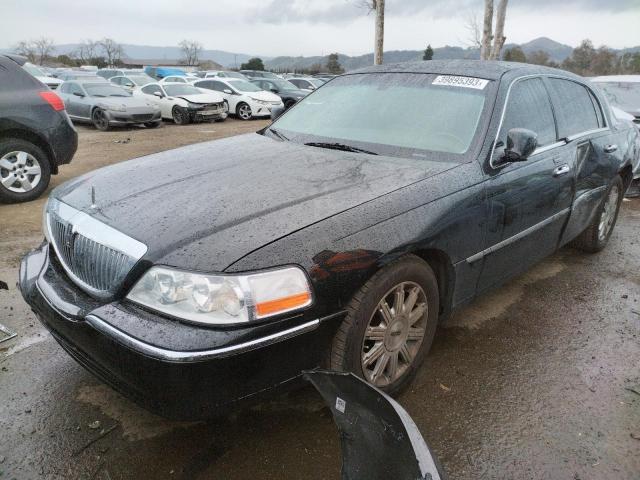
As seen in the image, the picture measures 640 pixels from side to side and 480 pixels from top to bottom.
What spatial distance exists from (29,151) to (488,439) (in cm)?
584

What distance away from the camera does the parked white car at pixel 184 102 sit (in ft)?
50.4

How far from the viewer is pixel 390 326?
2.31 meters

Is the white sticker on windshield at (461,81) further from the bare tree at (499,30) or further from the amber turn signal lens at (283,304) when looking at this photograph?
the bare tree at (499,30)

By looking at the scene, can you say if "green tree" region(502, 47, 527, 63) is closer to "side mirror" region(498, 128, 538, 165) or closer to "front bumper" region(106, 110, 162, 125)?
"front bumper" region(106, 110, 162, 125)

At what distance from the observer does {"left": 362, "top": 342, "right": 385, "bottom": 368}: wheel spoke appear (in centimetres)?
225

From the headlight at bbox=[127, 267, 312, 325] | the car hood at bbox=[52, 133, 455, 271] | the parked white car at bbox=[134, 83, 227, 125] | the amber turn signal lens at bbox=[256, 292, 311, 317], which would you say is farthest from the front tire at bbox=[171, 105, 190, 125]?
the amber turn signal lens at bbox=[256, 292, 311, 317]

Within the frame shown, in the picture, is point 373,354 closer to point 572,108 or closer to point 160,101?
point 572,108

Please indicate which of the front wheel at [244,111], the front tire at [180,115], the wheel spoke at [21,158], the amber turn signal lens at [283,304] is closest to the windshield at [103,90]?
the front tire at [180,115]

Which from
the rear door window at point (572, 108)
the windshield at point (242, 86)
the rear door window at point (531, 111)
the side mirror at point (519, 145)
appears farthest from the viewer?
the windshield at point (242, 86)

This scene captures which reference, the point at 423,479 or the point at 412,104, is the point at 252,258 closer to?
the point at 423,479

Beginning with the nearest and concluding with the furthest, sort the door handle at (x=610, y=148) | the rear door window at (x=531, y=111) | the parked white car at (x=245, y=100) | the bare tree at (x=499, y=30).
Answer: the rear door window at (x=531, y=111)
the door handle at (x=610, y=148)
the parked white car at (x=245, y=100)
the bare tree at (x=499, y=30)

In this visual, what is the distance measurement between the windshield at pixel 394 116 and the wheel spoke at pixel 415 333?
3.24 feet

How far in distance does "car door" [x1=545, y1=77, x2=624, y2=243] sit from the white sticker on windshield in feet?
2.58

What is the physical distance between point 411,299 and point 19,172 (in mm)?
5353
